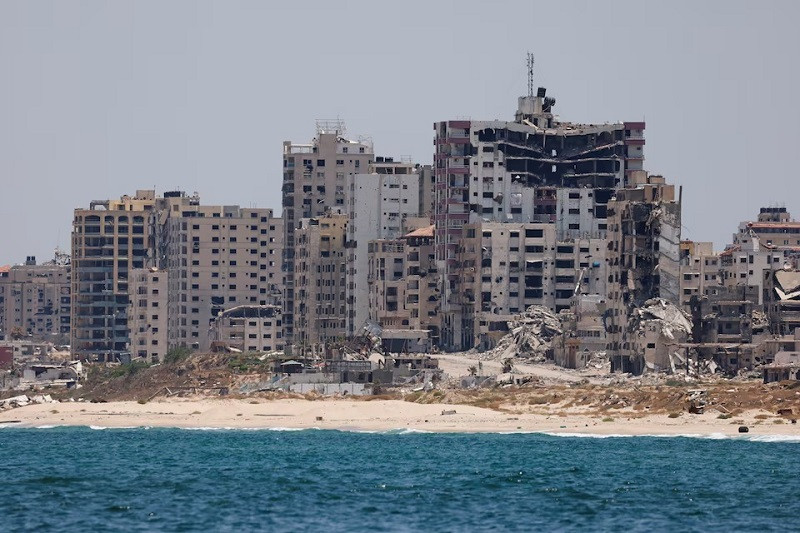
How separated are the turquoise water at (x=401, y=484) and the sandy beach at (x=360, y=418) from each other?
3.59m

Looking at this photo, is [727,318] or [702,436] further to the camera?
[727,318]

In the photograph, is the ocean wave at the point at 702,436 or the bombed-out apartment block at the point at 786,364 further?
the bombed-out apartment block at the point at 786,364

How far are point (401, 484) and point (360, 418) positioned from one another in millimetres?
55046

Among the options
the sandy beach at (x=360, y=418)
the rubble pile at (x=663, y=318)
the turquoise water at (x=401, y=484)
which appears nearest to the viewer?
the turquoise water at (x=401, y=484)

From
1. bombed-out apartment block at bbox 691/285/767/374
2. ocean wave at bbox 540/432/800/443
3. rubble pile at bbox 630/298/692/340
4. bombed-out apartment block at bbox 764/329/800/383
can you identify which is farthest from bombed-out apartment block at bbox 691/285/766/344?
ocean wave at bbox 540/432/800/443

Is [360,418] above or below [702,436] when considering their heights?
above

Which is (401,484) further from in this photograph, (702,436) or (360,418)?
(360,418)

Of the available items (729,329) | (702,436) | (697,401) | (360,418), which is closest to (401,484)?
(702,436)

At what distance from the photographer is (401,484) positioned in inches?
4348

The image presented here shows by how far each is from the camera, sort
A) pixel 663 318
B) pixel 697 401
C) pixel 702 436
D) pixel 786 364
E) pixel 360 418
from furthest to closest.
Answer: pixel 663 318, pixel 786 364, pixel 360 418, pixel 697 401, pixel 702 436

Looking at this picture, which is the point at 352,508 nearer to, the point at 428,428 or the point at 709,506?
the point at 709,506

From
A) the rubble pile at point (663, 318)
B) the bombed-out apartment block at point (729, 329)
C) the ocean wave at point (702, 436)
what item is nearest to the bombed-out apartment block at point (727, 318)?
the bombed-out apartment block at point (729, 329)

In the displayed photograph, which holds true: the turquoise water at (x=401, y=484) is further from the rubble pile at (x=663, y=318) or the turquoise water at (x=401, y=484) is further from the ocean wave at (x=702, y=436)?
the rubble pile at (x=663, y=318)

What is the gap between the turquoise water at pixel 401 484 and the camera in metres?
93.2
